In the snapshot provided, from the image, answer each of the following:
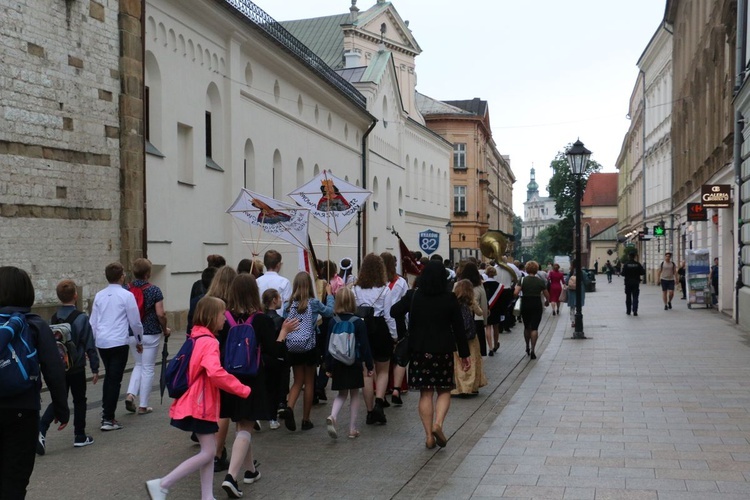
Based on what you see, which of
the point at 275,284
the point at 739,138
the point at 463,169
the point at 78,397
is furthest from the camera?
the point at 463,169

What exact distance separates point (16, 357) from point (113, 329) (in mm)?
4521

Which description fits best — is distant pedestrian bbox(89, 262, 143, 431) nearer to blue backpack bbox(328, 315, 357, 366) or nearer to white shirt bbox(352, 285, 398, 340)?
blue backpack bbox(328, 315, 357, 366)

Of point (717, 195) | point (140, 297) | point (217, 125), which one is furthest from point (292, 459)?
point (217, 125)

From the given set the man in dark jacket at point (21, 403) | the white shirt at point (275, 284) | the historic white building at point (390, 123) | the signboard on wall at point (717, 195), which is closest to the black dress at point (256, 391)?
the man in dark jacket at point (21, 403)

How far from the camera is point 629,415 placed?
1075cm

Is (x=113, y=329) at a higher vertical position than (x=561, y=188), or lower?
lower

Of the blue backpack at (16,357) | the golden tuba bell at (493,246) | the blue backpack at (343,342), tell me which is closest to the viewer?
the blue backpack at (16,357)

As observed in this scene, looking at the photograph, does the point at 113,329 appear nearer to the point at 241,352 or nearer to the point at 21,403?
the point at 241,352

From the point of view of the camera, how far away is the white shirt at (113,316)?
10141 mm

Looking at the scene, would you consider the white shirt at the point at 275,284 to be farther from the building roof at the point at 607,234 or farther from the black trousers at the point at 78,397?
the building roof at the point at 607,234

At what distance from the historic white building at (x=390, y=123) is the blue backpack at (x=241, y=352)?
3936 cm

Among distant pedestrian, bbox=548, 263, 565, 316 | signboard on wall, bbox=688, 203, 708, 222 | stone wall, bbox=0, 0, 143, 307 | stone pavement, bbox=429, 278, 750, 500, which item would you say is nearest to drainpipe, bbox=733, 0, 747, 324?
stone pavement, bbox=429, 278, 750, 500

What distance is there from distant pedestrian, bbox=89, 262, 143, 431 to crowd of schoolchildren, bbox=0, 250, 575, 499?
1 centimetres

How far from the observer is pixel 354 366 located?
32.4 ft
